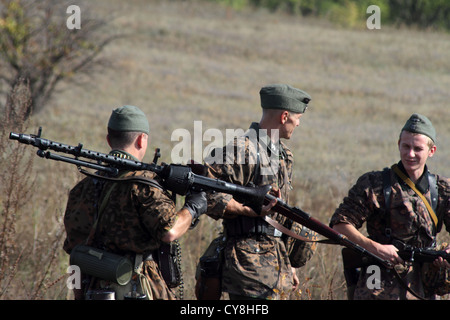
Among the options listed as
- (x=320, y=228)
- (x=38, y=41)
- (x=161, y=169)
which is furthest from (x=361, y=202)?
(x=38, y=41)

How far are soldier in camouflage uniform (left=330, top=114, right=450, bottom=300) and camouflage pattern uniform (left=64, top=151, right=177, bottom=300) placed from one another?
1291 millimetres

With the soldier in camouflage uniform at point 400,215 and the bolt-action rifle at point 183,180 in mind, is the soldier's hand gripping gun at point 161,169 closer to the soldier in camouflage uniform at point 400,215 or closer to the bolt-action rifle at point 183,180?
the bolt-action rifle at point 183,180

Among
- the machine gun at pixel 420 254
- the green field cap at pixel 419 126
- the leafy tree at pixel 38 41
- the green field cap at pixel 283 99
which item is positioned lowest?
the machine gun at pixel 420 254

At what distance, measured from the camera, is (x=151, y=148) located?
12516 mm

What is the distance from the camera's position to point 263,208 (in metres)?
3.78

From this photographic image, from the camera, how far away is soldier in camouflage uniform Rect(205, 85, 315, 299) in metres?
3.91

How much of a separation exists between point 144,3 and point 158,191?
131 feet

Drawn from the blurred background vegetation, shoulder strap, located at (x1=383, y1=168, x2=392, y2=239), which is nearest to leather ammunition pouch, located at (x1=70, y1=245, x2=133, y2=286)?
shoulder strap, located at (x1=383, y1=168, x2=392, y2=239)

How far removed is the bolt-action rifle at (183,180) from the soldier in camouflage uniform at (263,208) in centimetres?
11

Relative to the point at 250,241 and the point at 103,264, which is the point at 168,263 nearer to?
the point at 103,264

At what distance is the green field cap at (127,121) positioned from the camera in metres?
3.55

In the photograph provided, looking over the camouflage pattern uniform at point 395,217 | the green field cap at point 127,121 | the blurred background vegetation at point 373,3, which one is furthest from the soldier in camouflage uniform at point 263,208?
the blurred background vegetation at point 373,3

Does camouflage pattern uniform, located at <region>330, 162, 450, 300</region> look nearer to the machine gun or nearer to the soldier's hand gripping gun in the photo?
the machine gun
